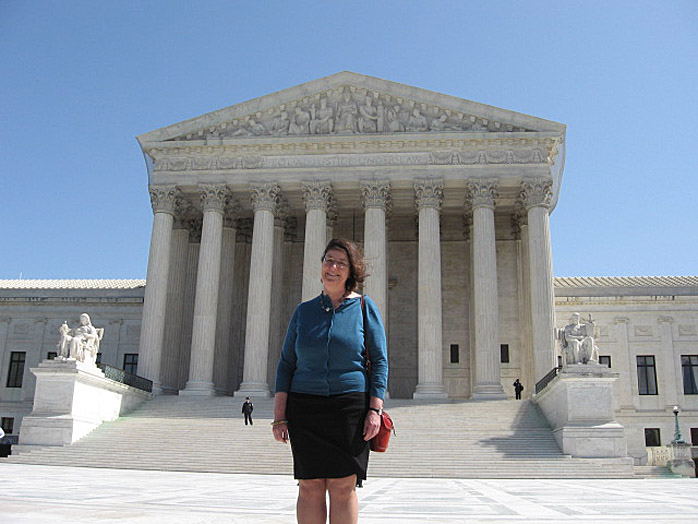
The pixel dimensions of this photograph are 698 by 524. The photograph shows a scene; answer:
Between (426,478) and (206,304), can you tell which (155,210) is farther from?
(426,478)

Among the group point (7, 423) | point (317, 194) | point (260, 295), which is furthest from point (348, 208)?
point (7, 423)

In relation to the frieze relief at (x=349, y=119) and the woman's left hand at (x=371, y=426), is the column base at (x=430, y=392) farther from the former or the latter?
the woman's left hand at (x=371, y=426)

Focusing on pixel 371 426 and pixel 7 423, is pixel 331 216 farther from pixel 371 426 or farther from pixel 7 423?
pixel 371 426

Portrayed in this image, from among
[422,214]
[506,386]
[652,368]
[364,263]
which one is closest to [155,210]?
[422,214]

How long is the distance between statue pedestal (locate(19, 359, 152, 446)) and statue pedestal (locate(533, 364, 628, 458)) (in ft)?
64.9

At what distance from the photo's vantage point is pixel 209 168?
40.6 m

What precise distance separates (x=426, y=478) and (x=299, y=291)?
2515 cm

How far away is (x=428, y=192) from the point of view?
38.8m

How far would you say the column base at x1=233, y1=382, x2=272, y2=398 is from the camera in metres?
36.6

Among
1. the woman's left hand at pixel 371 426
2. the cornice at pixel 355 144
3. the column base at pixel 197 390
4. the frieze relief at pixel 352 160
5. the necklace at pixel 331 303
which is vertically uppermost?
the cornice at pixel 355 144

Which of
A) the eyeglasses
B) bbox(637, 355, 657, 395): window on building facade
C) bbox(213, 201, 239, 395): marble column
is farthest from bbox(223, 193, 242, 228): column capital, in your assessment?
the eyeglasses

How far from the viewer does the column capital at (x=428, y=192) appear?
127 ft

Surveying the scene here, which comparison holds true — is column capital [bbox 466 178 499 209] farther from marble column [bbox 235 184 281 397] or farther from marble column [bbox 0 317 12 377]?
marble column [bbox 0 317 12 377]

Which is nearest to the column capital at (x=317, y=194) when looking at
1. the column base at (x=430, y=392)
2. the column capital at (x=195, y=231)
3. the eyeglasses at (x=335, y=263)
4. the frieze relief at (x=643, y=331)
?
the column capital at (x=195, y=231)
